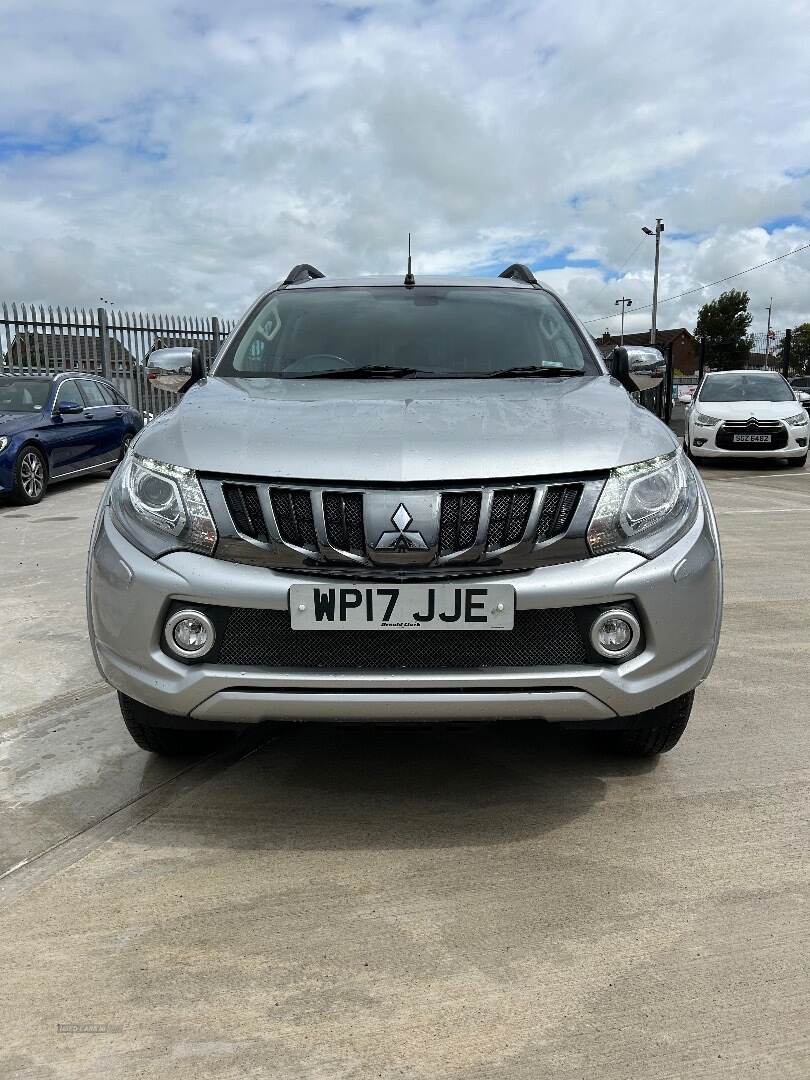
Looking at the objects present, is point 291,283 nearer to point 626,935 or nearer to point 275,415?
point 275,415

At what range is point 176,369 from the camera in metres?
4.04

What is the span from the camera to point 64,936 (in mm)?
2221

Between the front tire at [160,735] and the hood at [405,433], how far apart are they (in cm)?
71

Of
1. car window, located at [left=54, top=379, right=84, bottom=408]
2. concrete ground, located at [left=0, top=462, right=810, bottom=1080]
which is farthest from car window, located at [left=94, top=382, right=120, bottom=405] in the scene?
concrete ground, located at [left=0, top=462, right=810, bottom=1080]

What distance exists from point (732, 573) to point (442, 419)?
3.90 metres

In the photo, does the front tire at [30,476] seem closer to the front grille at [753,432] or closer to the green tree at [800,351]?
the front grille at [753,432]

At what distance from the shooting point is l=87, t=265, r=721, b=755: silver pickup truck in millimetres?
2410

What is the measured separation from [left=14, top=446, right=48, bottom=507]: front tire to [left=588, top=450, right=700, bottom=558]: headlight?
8.49 metres

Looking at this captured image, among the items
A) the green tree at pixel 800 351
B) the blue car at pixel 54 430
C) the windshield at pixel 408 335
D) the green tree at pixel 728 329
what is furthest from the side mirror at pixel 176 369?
the green tree at pixel 800 351

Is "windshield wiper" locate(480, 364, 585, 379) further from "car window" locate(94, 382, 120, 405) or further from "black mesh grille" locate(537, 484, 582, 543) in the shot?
"car window" locate(94, 382, 120, 405)

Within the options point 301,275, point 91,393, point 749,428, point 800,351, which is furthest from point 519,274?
point 800,351

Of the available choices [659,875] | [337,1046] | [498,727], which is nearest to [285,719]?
[498,727]

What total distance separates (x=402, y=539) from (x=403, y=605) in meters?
0.16

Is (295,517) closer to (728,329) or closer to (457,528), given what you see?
(457,528)
